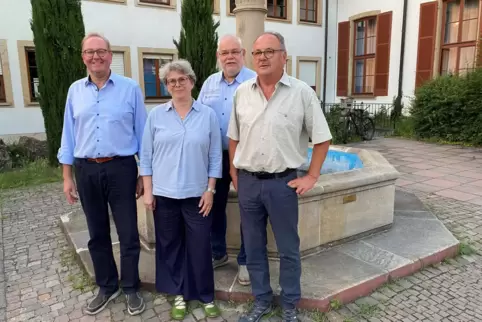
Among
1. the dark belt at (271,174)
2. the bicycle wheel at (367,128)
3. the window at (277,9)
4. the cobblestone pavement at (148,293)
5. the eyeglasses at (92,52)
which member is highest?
the window at (277,9)

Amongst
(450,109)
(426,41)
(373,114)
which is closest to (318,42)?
(373,114)

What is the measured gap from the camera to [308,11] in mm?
15852

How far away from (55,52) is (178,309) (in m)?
6.58

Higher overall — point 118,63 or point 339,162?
point 118,63

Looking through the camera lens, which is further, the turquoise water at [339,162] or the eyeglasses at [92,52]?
the turquoise water at [339,162]

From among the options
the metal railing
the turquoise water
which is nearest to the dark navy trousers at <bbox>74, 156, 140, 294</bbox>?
the turquoise water

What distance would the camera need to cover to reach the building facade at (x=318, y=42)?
34.8 ft

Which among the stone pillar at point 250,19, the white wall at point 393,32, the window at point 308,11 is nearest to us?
the stone pillar at point 250,19

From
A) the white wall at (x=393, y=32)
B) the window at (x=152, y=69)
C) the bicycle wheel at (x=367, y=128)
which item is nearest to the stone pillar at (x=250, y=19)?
the bicycle wheel at (x=367, y=128)

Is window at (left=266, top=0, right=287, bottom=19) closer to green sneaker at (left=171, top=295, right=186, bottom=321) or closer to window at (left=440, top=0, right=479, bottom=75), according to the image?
window at (left=440, top=0, right=479, bottom=75)

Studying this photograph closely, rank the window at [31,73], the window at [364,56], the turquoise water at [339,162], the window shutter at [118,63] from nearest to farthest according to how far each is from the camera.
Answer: the turquoise water at [339,162]
the window at [31,73]
the window shutter at [118,63]
the window at [364,56]

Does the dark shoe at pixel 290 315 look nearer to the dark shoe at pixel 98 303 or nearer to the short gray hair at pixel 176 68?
the dark shoe at pixel 98 303

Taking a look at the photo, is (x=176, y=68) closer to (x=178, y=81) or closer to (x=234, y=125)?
(x=178, y=81)

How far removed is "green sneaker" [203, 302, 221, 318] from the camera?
8.24ft
